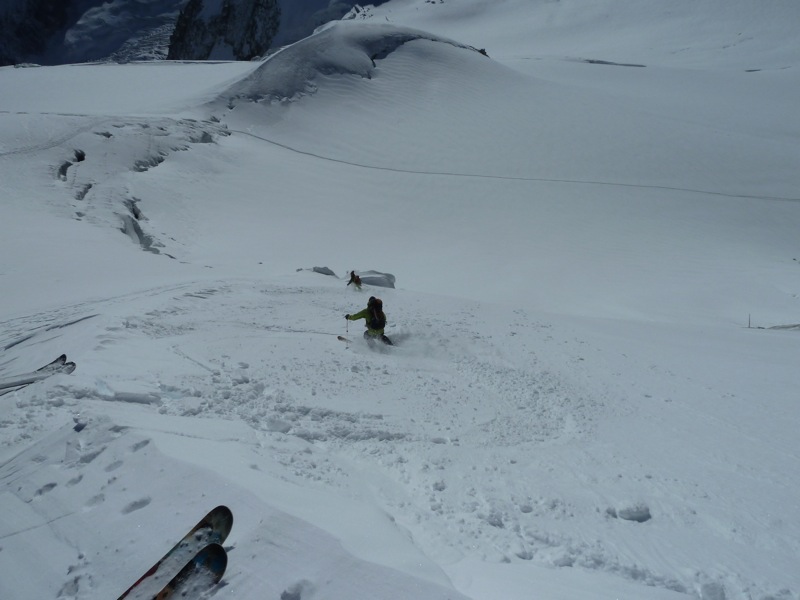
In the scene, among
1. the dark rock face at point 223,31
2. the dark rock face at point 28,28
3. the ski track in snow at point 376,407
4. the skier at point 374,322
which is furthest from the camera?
the dark rock face at point 28,28

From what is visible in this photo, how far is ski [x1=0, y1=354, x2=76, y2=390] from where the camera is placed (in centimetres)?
450

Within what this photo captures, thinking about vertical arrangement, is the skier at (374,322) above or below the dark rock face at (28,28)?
below

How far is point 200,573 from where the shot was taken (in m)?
2.62

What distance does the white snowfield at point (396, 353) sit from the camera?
120 inches

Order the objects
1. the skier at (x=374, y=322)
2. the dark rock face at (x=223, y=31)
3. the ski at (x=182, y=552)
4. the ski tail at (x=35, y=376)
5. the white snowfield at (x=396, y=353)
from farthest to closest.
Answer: the dark rock face at (x=223, y=31) < the skier at (x=374, y=322) < the ski tail at (x=35, y=376) < the white snowfield at (x=396, y=353) < the ski at (x=182, y=552)

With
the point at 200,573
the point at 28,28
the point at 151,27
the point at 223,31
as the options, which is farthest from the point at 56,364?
the point at 28,28

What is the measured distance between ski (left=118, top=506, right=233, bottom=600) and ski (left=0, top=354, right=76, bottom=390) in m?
2.48

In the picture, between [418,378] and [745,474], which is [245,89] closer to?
[418,378]

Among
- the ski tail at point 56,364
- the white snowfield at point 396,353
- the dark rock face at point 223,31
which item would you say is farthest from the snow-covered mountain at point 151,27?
the ski tail at point 56,364

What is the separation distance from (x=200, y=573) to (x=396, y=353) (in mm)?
4762

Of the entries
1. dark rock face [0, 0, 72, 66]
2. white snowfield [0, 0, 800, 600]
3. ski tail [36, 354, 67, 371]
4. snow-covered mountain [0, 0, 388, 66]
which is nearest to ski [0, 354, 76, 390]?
ski tail [36, 354, 67, 371]

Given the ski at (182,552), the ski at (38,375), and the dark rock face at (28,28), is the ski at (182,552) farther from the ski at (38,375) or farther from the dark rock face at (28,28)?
the dark rock face at (28,28)

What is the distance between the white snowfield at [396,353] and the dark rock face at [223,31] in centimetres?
3736

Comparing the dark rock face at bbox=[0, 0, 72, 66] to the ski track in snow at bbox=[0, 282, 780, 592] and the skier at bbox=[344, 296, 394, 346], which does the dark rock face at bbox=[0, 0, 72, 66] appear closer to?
the ski track in snow at bbox=[0, 282, 780, 592]
